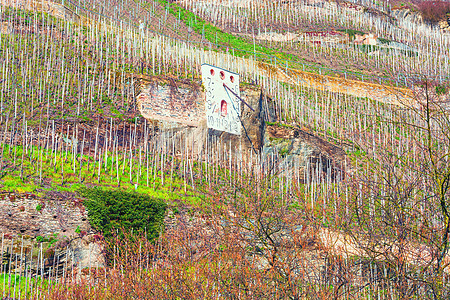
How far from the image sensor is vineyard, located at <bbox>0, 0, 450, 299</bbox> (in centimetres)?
926

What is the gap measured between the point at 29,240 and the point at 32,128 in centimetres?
697

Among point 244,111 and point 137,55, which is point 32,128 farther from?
point 244,111

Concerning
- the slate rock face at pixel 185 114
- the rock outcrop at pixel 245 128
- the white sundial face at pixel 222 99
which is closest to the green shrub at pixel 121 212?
the rock outcrop at pixel 245 128

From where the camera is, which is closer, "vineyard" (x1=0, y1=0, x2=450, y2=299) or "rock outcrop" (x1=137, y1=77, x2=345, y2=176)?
"vineyard" (x1=0, y1=0, x2=450, y2=299)

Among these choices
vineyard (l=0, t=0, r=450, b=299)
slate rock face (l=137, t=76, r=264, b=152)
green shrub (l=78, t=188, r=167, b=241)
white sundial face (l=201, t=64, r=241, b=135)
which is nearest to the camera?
vineyard (l=0, t=0, r=450, b=299)

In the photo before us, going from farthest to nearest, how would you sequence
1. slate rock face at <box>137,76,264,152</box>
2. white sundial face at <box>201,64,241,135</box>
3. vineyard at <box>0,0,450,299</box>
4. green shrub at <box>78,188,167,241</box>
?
white sundial face at <box>201,64,241,135</box>
slate rock face at <box>137,76,264,152</box>
green shrub at <box>78,188,167,241</box>
vineyard at <box>0,0,450,299</box>

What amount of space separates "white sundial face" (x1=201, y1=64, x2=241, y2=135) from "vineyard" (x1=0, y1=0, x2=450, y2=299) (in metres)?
0.53

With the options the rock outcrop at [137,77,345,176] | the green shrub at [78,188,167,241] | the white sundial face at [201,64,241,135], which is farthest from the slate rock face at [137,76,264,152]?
the green shrub at [78,188,167,241]

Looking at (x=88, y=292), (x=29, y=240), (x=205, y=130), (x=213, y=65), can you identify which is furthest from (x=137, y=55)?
(x=88, y=292)

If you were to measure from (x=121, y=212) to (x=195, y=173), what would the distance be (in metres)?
5.73

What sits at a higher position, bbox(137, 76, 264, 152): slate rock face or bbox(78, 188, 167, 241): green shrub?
bbox(137, 76, 264, 152): slate rock face

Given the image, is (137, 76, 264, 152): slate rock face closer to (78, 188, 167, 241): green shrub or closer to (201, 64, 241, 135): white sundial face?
(201, 64, 241, 135): white sundial face

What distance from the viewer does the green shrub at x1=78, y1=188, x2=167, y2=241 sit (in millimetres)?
18391

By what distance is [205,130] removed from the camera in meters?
26.3
